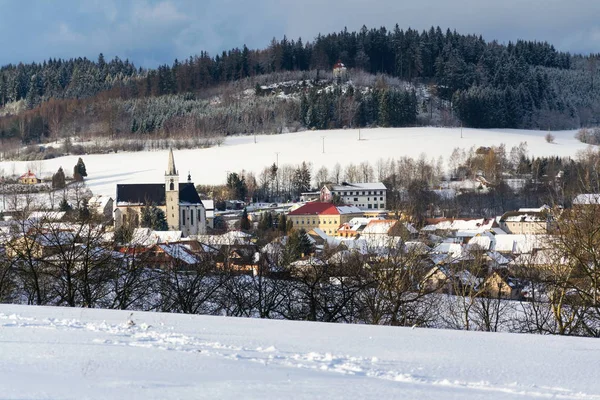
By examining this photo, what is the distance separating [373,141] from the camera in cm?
11088

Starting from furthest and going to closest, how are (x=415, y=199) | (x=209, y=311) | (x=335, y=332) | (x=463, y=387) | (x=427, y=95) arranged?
(x=427, y=95) → (x=415, y=199) → (x=209, y=311) → (x=335, y=332) → (x=463, y=387)

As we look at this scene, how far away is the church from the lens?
236ft

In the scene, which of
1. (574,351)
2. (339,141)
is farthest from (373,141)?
(574,351)

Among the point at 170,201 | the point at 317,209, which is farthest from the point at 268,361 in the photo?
the point at 317,209

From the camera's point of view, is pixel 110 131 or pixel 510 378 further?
pixel 110 131

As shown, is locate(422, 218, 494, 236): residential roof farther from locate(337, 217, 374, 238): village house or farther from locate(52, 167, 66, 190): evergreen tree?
locate(52, 167, 66, 190): evergreen tree

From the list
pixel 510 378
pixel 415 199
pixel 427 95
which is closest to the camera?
pixel 510 378

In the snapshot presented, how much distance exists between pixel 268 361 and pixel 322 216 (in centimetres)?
6851

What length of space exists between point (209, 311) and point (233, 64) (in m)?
142

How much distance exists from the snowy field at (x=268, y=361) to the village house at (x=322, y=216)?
6131 centimetres

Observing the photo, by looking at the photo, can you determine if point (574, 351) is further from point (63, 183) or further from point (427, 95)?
point (427, 95)

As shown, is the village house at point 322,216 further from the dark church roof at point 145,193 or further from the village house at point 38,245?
the village house at point 38,245

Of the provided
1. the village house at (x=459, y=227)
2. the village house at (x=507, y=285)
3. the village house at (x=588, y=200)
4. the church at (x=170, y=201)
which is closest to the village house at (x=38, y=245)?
the village house at (x=588, y=200)

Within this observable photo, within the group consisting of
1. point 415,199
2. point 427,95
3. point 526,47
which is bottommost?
point 415,199
